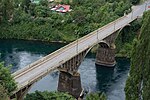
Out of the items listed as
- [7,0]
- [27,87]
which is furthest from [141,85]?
[7,0]

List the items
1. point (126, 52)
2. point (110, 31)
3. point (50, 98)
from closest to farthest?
point (50, 98) < point (110, 31) < point (126, 52)

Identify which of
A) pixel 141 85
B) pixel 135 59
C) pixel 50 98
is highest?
pixel 135 59

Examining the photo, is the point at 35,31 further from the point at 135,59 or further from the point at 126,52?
the point at 135,59

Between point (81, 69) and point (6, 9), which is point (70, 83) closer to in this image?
point (81, 69)

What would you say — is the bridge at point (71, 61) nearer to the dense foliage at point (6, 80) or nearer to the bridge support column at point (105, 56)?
the bridge support column at point (105, 56)

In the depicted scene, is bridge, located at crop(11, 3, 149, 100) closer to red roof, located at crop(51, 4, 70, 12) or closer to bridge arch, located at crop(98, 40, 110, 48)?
bridge arch, located at crop(98, 40, 110, 48)

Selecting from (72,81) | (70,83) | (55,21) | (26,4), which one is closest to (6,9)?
(26,4)

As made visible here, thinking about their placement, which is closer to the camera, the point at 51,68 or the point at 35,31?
the point at 51,68
